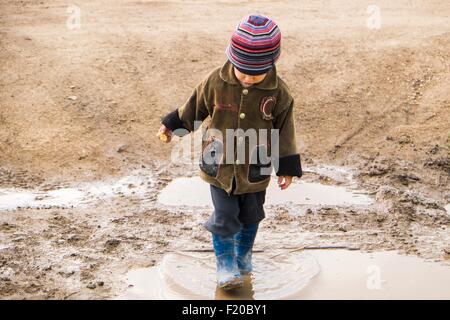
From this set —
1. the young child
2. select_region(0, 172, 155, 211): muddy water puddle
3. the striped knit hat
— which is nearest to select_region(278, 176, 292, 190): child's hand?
the young child

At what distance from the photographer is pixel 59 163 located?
217 inches

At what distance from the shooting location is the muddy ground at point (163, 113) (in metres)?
4.30

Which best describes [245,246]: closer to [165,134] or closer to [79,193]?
[165,134]

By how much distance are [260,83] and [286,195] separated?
170cm

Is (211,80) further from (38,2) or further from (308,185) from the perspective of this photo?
(38,2)

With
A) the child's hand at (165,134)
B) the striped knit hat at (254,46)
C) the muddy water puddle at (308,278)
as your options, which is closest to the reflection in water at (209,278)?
the muddy water puddle at (308,278)

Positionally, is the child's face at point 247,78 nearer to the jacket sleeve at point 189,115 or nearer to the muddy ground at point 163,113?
the jacket sleeve at point 189,115

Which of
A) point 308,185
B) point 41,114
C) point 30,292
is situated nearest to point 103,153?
point 41,114

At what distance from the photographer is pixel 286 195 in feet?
16.7

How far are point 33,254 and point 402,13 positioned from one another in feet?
18.0

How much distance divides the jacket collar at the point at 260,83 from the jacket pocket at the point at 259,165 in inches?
11.4

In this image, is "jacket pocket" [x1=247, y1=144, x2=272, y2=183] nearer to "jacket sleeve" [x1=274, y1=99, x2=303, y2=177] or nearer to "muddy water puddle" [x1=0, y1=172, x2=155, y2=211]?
"jacket sleeve" [x1=274, y1=99, x2=303, y2=177]

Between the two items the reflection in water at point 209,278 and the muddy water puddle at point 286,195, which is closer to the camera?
the reflection in water at point 209,278

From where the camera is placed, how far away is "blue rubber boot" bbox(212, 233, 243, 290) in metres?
3.72
